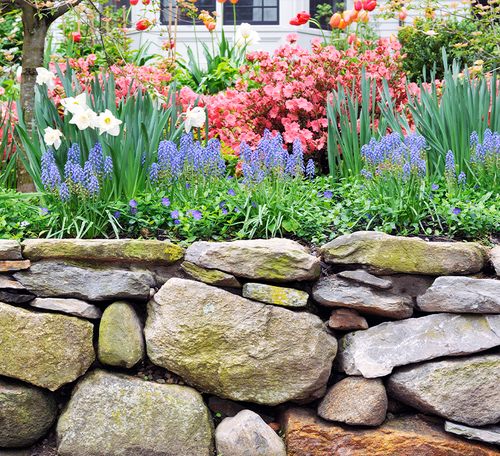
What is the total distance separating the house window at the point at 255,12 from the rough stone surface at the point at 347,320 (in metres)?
9.51

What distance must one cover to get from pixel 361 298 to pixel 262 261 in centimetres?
46

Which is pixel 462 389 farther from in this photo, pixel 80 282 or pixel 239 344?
pixel 80 282

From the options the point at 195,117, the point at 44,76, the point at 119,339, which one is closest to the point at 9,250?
the point at 119,339

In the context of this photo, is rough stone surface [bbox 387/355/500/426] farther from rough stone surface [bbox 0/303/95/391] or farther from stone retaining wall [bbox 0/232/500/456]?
rough stone surface [bbox 0/303/95/391]

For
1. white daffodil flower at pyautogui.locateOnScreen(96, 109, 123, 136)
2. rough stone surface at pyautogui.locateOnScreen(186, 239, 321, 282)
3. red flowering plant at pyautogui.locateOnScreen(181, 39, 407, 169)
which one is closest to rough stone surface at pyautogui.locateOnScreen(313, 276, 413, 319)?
rough stone surface at pyautogui.locateOnScreen(186, 239, 321, 282)

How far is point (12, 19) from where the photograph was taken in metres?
7.71

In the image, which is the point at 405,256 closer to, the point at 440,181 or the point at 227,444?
the point at 440,181

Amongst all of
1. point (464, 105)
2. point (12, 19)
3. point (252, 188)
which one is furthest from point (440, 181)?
point (12, 19)

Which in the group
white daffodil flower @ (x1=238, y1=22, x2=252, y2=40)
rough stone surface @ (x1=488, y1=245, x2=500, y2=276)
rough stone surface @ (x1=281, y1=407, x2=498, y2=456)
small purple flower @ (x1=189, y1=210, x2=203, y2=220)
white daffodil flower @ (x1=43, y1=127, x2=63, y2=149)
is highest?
white daffodil flower @ (x1=238, y1=22, x2=252, y2=40)

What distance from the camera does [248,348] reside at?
2.17 metres

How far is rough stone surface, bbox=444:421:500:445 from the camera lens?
6.91 feet

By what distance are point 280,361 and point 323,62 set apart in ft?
7.69

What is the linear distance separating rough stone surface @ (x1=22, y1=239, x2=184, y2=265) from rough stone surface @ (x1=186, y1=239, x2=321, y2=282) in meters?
0.19

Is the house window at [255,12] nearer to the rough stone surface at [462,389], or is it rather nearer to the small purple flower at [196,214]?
the small purple flower at [196,214]
